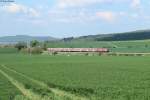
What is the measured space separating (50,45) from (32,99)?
163m

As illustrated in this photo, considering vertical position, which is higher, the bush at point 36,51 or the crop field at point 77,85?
the crop field at point 77,85

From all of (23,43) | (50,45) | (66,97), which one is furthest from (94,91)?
(23,43)

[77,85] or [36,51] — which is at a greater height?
[77,85]

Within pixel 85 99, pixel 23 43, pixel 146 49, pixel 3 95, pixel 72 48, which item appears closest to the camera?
pixel 85 99

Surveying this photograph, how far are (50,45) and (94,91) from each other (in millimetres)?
159582

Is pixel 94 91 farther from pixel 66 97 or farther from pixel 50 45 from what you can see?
pixel 50 45

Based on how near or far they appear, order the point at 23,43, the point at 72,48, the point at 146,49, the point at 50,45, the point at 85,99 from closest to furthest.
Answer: the point at 85,99 < the point at 146,49 < the point at 72,48 < the point at 50,45 < the point at 23,43

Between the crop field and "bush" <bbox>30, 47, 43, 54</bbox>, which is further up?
the crop field

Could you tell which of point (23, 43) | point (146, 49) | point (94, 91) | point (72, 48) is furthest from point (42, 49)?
point (94, 91)

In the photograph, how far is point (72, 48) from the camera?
539 ft

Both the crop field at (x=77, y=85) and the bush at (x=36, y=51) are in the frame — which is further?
the bush at (x=36, y=51)

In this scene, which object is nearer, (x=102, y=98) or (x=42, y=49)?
(x=102, y=98)

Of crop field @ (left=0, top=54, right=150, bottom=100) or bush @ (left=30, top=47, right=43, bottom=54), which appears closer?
crop field @ (left=0, top=54, right=150, bottom=100)

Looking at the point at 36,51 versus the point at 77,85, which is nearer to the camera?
the point at 77,85
